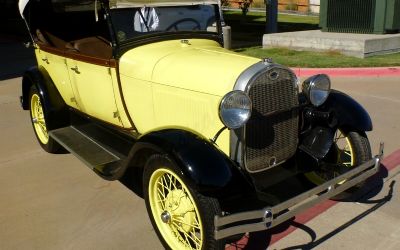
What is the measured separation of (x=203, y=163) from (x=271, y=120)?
705mm

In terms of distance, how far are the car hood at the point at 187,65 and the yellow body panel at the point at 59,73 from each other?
1.26m

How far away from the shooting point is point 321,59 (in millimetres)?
10055

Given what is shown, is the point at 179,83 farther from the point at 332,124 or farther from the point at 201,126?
the point at 332,124

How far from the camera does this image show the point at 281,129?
3.37 meters

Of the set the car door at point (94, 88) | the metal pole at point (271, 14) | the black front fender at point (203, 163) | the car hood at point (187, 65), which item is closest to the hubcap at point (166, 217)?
the black front fender at point (203, 163)

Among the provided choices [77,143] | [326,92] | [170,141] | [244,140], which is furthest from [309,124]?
[77,143]

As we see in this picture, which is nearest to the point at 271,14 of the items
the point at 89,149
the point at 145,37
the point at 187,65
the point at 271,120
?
the point at 145,37

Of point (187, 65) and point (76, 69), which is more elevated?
point (187, 65)

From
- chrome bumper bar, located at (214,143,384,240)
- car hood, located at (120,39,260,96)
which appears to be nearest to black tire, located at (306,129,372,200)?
chrome bumper bar, located at (214,143,384,240)

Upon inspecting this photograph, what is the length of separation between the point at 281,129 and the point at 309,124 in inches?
15.9

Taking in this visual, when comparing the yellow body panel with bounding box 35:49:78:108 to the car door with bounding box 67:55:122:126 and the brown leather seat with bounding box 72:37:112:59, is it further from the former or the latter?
the brown leather seat with bounding box 72:37:112:59

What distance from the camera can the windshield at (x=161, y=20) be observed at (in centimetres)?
389

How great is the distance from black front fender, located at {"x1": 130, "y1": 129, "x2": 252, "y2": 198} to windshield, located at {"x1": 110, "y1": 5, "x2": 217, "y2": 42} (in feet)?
4.16

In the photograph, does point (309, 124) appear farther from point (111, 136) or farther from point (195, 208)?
point (111, 136)
